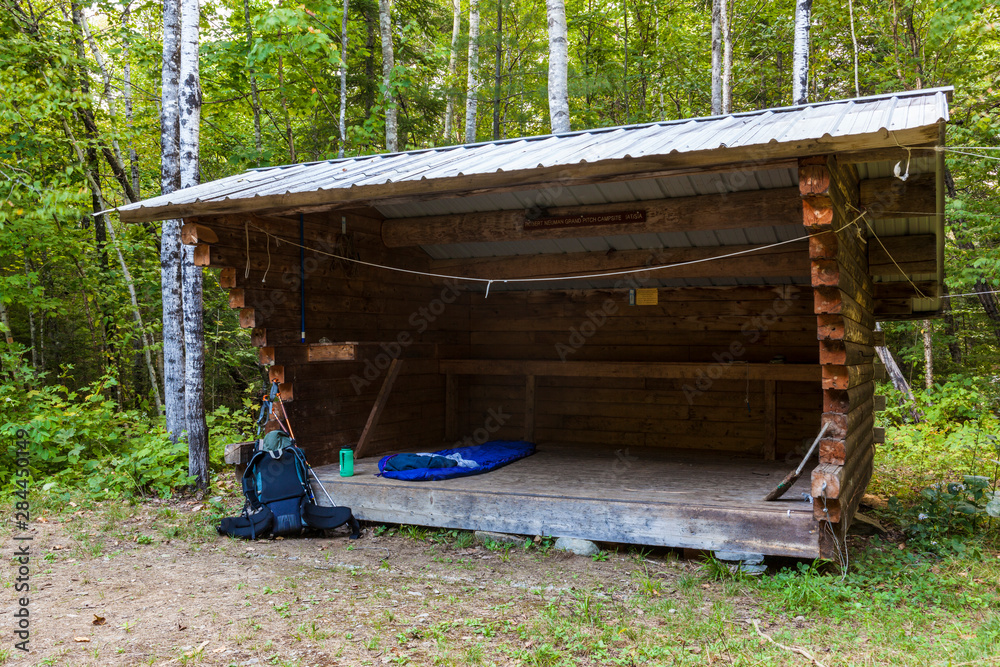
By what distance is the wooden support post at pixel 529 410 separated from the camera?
8.06 metres

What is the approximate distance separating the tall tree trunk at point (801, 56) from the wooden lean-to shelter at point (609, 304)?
3.83 meters

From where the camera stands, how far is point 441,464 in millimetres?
6098

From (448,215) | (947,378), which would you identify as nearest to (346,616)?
(448,215)

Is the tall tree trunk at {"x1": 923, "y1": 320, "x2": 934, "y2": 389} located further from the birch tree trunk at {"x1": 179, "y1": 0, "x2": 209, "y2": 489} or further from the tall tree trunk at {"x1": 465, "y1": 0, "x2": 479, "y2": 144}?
the birch tree trunk at {"x1": 179, "y1": 0, "x2": 209, "y2": 489}

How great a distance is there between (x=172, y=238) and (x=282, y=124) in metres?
7.21

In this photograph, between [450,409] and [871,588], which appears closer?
[871,588]

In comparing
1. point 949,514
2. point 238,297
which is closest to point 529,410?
point 238,297

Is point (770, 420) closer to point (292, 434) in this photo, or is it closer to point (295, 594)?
point (292, 434)

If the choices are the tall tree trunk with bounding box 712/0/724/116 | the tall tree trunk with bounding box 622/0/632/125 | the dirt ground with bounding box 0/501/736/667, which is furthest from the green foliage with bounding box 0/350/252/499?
the tall tree trunk with bounding box 622/0/632/125

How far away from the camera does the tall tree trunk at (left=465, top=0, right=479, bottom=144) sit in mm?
12570

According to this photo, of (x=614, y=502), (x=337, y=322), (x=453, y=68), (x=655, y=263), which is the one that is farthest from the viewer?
(x=453, y=68)

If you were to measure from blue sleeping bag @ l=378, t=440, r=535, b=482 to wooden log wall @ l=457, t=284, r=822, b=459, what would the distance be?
5.12ft

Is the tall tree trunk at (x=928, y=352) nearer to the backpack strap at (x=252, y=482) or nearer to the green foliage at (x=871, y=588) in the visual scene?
the green foliage at (x=871, y=588)

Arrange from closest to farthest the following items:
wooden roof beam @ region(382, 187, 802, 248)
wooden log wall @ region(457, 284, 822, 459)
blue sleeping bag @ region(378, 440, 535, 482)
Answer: wooden roof beam @ region(382, 187, 802, 248)
blue sleeping bag @ region(378, 440, 535, 482)
wooden log wall @ region(457, 284, 822, 459)
